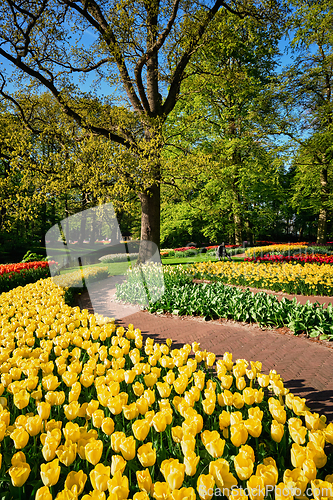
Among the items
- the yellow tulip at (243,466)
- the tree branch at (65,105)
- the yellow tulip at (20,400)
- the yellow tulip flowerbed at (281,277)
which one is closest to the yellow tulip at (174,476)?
the yellow tulip at (243,466)

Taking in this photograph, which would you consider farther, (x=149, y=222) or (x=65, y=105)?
(x=149, y=222)

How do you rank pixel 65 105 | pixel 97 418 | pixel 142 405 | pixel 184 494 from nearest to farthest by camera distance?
pixel 184 494 < pixel 97 418 < pixel 142 405 < pixel 65 105

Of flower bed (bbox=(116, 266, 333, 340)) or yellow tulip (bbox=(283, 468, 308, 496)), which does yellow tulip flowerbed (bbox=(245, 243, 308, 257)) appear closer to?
flower bed (bbox=(116, 266, 333, 340))

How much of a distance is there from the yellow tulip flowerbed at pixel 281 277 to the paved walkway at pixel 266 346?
9.92ft

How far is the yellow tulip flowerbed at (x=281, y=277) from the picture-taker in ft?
24.9

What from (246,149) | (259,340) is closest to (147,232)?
(259,340)

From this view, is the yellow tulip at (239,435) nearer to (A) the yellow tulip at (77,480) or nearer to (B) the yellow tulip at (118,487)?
(B) the yellow tulip at (118,487)

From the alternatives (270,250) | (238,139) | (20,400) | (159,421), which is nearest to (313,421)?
(159,421)

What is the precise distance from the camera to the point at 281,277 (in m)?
7.72

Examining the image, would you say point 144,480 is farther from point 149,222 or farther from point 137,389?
point 149,222

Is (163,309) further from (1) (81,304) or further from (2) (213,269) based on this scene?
(2) (213,269)

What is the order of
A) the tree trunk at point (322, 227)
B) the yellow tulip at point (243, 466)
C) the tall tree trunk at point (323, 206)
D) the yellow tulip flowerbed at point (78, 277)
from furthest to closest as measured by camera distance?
the tree trunk at point (322, 227)
the tall tree trunk at point (323, 206)
the yellow tulip flowerbed at point (78, 277)
the yellow tulip at point (243, 466)

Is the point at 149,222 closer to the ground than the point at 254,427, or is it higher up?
higher up

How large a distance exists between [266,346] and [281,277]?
393cm
